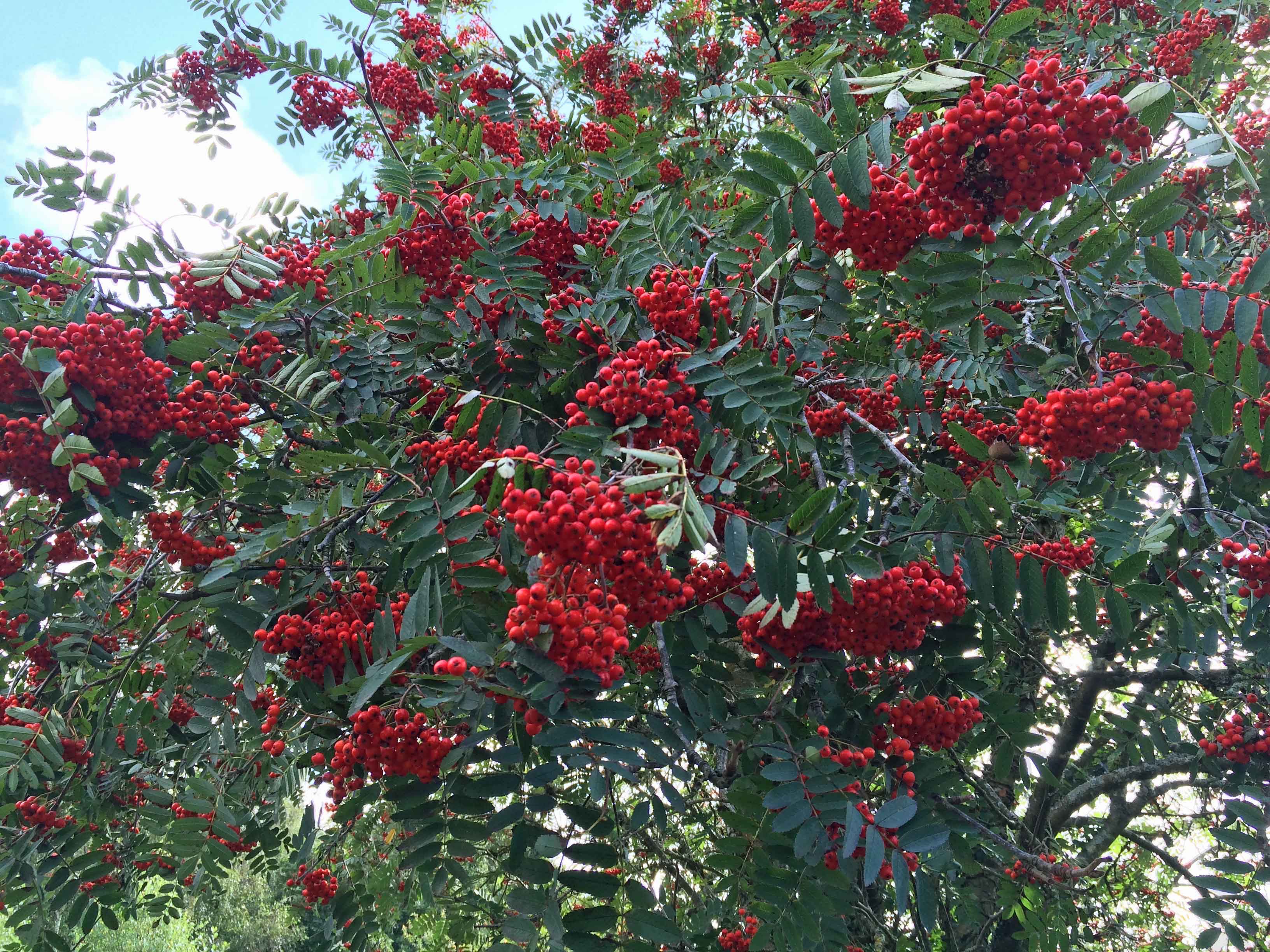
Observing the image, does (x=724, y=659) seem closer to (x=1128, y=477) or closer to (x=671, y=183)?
(x=1128, y=477)

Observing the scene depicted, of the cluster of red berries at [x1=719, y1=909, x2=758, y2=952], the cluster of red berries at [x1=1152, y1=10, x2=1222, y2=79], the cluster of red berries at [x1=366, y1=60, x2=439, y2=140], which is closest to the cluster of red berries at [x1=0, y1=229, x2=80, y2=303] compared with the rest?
the cluster of red berries at [x1=366, y1=60, x2=439, y2=140]

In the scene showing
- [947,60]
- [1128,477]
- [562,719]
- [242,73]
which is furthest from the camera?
[242,73]

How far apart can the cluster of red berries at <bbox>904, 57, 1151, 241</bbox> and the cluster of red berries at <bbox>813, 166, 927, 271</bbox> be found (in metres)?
0.09

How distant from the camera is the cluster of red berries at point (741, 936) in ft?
11.7

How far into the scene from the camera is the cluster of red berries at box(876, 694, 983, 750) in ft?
9.62

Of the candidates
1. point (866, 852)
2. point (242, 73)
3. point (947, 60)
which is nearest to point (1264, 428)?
point (947, 60)

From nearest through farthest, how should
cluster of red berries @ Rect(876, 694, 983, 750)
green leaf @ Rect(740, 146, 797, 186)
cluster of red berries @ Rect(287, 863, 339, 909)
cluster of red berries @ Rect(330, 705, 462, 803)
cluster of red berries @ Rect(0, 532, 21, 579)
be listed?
cluster of red berries @ Rect(330, 705, 462, 803) < green leaf @ Rect(740, 146, 797, 186) < cluster of red berries @ Rect(876, 694, 983, 750) < cluster of red berries @ Rect(0, 532, 21, 579) < cluster of red berries @ Rect(287, 863, 339, 909)

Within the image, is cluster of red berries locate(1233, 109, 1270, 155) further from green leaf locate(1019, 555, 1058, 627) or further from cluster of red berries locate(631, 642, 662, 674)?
cluster of red berries locate(631, 642, 662, 674)

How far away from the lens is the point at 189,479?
339 cm

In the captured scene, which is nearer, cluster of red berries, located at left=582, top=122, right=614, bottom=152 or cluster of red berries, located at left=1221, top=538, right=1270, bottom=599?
cluster of red berries, located at left=1221, top=538, right=1270, bottom=599

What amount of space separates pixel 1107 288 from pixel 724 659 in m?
2.33

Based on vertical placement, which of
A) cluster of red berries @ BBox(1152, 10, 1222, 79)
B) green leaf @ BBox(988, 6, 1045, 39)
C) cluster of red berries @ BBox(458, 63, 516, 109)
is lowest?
green leaf @ BBox(988, 6, 1045, 39)

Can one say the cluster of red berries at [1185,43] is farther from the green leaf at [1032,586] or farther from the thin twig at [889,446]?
the green leaf at [1032,586]

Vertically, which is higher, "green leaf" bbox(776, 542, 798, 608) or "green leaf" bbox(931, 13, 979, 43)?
"green leaf" bbox(931, 13, 979, 43)
